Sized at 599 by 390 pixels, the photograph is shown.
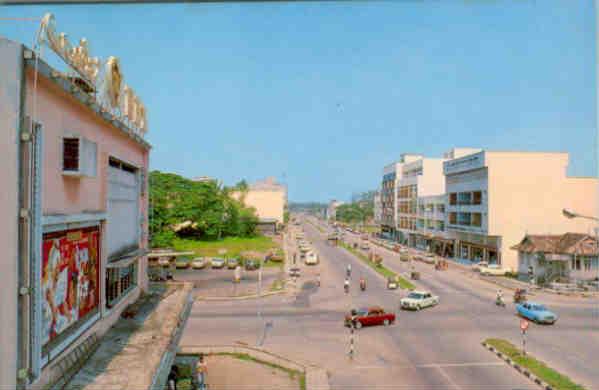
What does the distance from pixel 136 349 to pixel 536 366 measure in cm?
709

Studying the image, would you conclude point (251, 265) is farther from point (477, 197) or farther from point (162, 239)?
point (477, 197)

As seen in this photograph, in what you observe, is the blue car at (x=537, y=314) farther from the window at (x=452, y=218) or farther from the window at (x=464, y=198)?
the window at (x=452, y=218)

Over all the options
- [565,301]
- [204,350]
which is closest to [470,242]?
[565,301]

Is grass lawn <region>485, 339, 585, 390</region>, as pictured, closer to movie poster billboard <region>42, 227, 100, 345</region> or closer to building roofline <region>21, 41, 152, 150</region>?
movie poster billboard <region>42, 227, 100, 345</region>

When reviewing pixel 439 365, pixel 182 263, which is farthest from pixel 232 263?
pixel 439 365

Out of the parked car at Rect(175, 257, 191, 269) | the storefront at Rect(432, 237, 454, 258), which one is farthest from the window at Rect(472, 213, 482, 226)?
the parked car at Rect(175, 257, 191, 269)

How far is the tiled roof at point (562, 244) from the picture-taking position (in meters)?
18.2

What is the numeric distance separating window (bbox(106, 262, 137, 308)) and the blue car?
1083 cm

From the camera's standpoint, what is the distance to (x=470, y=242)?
26.5m

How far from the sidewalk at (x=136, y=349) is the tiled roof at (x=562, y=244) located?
57.7ft

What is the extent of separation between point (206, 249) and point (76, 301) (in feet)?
81.8

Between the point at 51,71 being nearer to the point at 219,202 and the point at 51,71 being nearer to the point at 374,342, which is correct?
the point at 374,342

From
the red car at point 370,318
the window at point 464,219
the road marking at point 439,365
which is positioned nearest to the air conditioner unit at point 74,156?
the road marking at point 439,365

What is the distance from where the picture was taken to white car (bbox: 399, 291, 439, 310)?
13.8 m
